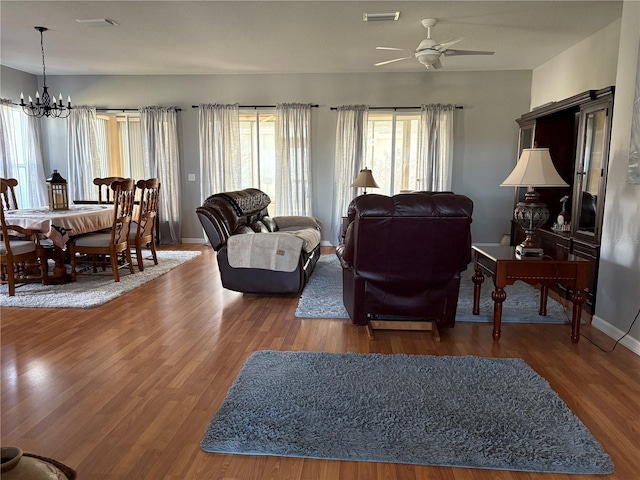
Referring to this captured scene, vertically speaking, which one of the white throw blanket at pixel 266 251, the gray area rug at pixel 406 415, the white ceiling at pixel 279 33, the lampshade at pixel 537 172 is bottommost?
the gray area rug at pixel 406 415

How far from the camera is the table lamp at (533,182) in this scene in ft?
10.4

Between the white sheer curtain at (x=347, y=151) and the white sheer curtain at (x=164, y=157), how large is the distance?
2.64 metres

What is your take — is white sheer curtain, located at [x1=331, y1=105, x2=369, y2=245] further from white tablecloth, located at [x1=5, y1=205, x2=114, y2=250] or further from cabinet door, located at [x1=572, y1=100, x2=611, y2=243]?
white tablecloth, located at [x1=5, y1=205, x2=114, y2=250]

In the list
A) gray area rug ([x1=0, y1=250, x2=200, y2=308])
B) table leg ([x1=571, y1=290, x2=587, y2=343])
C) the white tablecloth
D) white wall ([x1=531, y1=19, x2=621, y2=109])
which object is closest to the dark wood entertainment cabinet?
white wall ([x1=531, y1=19, x2=621, y2=109])

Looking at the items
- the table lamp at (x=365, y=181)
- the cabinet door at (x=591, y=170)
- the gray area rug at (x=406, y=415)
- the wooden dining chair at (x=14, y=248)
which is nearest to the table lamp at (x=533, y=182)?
the cabinet door at (x=591, y=170)

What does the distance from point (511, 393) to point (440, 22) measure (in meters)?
3.73

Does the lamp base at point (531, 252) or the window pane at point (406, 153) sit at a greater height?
the window pane at point (406, 153)

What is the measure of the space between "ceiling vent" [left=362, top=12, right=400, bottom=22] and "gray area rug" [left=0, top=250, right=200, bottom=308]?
352 centimetres

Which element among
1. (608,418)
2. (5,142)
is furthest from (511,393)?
(5,142)

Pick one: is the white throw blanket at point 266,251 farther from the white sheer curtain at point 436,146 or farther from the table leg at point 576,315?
the white sheer curtain at point 436,146

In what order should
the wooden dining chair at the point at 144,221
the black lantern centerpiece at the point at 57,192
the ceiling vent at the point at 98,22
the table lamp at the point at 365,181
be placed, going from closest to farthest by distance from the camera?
the ceiling vent at the point at 98,22
the black lantern centerpiece at the point at 57,192
the wooden dining chair at the point at 144,221
the table lamp at the point at 365,181

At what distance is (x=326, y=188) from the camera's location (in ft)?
23.7

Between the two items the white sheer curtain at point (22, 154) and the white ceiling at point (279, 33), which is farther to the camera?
the white sheer curtain at point (22, 154)

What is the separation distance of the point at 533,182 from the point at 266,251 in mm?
2227
